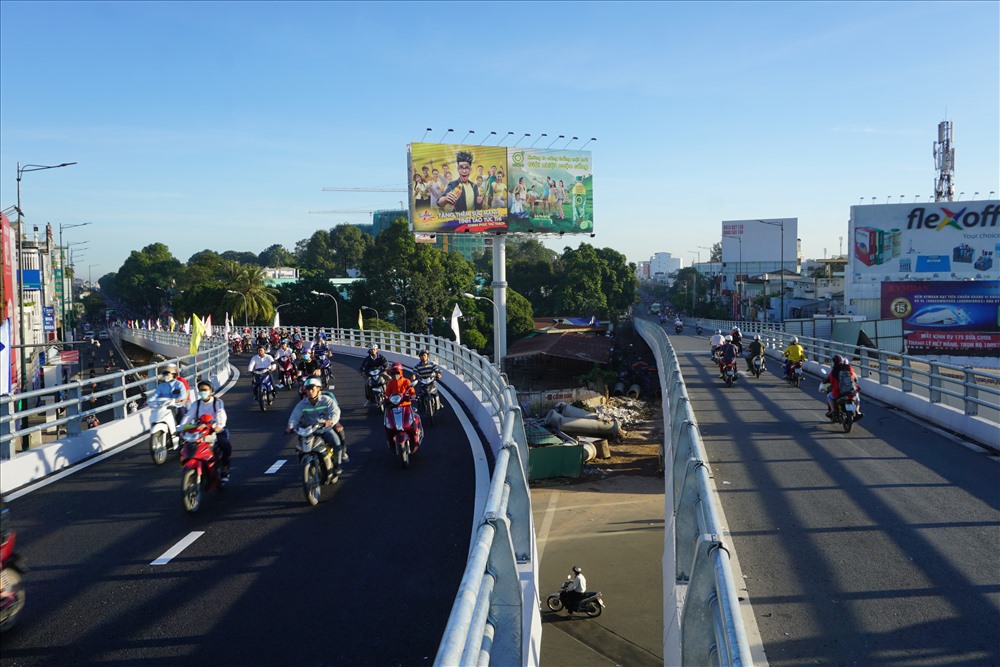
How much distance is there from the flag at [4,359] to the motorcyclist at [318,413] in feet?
14.8

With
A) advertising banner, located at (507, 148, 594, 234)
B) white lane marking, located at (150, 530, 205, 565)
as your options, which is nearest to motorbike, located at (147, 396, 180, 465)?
white lane marking, located at (150, 530, 205, 565)

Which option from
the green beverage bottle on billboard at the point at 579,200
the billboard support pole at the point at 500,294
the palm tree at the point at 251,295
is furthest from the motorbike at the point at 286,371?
the palm tree at the point at 251,295

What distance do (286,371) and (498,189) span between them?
2935 centimetres

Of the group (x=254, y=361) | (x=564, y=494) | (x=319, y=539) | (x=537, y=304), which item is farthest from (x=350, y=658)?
(x=537, y=304)

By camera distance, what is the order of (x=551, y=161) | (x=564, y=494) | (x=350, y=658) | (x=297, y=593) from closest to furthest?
(x=350, y=658), (x=297, y=593), (x=564, y=494), (x=551, y=161)

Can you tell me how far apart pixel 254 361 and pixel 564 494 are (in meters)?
8.61

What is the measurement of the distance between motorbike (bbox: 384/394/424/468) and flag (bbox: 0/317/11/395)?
17.5 ft

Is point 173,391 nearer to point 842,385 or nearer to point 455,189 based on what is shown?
point 842,385

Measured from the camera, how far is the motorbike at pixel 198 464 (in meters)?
9.56

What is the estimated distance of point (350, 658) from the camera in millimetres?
5816

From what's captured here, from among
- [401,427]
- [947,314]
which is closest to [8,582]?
[401,427]

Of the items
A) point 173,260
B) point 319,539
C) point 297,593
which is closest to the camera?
point 297,593

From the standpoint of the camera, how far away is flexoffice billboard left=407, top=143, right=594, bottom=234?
161 feet

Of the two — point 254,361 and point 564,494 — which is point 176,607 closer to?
point 254,361
